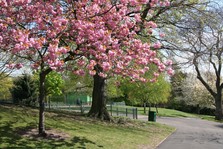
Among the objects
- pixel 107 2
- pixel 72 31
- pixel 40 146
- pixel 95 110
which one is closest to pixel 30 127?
pixel 40 146

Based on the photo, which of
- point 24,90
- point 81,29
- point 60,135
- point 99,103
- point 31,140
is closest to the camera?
point 81,29

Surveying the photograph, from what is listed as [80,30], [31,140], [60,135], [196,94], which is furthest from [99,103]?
[196,94]

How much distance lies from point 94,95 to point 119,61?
36.2ft

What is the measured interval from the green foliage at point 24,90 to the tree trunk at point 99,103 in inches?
625

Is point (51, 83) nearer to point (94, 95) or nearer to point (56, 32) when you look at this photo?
point (94, 95)

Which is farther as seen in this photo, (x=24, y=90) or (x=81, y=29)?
(x=24, y=90)

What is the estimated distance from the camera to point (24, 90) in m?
34.6

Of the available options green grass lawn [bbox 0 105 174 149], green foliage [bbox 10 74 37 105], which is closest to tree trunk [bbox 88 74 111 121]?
green grass lawn [bbox 0 105 174 149]

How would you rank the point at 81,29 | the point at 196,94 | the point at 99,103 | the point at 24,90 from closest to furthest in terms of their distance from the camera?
the point at 81,29
the point at 99,103
the point at 24,90
the point at 196,94

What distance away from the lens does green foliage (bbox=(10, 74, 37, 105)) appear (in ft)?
112

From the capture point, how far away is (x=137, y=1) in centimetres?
934

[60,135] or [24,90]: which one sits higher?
[24,90]

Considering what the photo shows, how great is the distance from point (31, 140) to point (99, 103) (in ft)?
31.4

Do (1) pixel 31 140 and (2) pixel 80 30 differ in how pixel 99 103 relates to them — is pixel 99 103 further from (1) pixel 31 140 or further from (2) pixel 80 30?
(2) pixel 80 30
